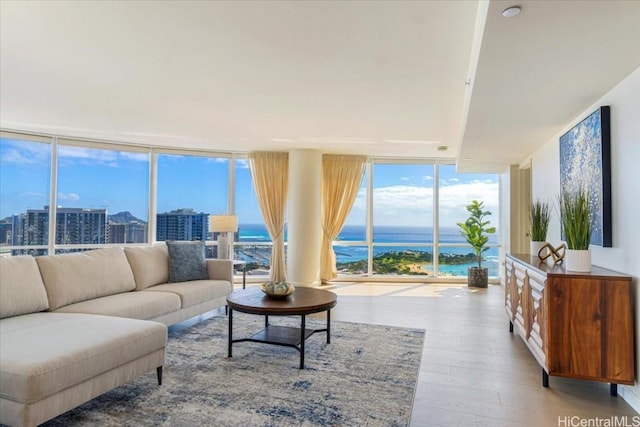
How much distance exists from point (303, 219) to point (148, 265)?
2962 millimetres

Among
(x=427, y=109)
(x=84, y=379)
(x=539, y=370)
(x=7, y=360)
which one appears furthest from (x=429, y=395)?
(x=427, y=109)

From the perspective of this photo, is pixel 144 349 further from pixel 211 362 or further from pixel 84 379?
pixel 211 362

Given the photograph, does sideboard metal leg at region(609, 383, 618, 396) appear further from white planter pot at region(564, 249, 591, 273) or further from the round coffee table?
the round coffee table

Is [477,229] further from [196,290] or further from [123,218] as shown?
[123,218]

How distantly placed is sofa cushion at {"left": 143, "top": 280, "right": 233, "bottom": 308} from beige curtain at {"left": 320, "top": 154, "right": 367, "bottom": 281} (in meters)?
2.79

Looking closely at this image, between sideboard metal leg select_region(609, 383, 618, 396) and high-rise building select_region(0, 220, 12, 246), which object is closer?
sideboard metal leg select_region(609, 383, 618, 396)

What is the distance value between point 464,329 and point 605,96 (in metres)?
2.60

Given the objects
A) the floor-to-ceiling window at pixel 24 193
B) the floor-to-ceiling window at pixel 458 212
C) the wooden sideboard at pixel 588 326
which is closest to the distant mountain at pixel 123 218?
A: the floor-to-ceiling window at pixel 24 193

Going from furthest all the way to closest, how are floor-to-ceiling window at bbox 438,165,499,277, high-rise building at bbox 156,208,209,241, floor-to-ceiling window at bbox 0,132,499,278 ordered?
1. floor-to-ceiling window at bbox 438,165,499,277
2. high-rise building at bbox 156,208,209,241
3. floor-to-ceiling window at bbox 0,132,499,278

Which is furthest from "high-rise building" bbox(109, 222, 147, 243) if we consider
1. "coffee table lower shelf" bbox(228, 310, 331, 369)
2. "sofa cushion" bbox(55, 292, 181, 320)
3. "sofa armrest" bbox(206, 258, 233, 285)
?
"coffee table lower shelf" bbox(228, 310, 331, 369)

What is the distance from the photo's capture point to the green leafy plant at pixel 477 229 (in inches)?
278

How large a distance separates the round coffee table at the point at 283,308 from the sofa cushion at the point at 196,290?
760 millimetres

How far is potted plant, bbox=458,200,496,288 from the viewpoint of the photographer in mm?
6934

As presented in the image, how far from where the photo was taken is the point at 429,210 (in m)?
7.52
